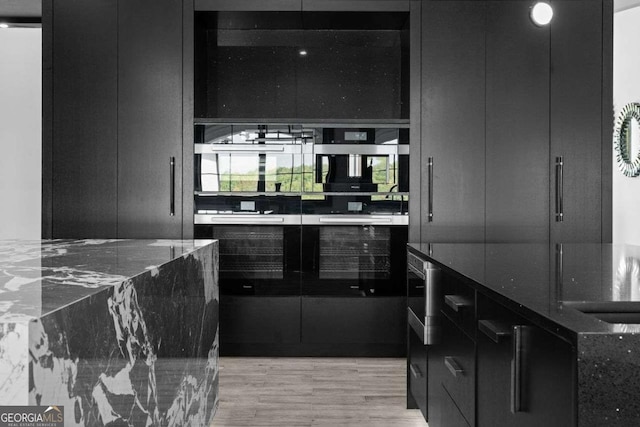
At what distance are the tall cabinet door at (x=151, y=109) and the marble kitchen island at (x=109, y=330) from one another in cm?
146

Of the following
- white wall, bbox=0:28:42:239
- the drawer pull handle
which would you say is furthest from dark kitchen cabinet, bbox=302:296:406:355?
white wall, bbox=0:28:42:239

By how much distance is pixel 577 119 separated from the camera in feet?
13.0

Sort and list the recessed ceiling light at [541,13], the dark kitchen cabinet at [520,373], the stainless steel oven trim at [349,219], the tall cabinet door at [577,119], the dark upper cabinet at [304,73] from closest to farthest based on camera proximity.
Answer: the dark kitchen cabinet at [520,373] → the recessed ceiling light at [541,13] → the tall cabinet door at [577,119] → the stainless steel oven trim at [349,219] → the dark upper cabinet at [304,73]

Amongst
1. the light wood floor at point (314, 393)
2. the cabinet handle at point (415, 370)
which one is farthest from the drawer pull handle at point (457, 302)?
the light wood floor at point (314, 393)

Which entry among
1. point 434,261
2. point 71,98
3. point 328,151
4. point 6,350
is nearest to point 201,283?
point 434,261

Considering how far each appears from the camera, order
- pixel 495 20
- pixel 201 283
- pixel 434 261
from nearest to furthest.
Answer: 1. pixel 434 261
2. pixel 201 283
3. pixel 495 20

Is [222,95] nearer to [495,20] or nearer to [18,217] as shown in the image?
[495,20]

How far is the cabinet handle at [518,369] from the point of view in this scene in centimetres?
127

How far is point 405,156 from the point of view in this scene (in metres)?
4.04

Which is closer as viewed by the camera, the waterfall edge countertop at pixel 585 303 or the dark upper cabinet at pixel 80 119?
the waterfall edge countertop at pixel 585 303

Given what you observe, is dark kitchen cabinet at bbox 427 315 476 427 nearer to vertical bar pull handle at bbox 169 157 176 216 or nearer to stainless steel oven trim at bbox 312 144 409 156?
stainless steel oven trim at bbox 312 144 409 156

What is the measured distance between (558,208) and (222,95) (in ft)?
8.50

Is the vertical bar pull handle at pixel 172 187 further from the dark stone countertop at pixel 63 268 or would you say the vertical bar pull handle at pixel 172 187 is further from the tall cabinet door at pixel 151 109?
the dark stone countertop at pixel 63 268

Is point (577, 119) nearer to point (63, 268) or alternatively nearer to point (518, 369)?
point (518, 369)
